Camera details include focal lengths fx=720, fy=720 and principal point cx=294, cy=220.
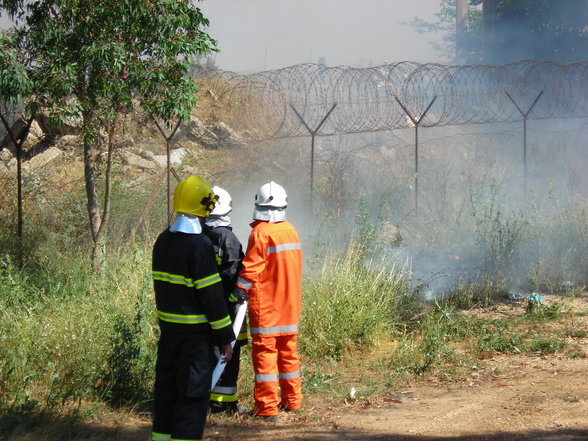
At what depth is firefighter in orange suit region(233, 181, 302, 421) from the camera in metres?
4.97

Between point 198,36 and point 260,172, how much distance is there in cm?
644

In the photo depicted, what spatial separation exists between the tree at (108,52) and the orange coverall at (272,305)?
2907 millimetres

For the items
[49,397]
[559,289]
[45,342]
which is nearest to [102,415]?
[49,397]

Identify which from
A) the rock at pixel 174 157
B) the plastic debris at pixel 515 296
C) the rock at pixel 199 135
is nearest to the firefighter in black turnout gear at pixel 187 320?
the plastic debris at pixel 515 296

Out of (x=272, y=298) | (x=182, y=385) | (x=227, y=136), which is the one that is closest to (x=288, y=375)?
(x=272, y=298)

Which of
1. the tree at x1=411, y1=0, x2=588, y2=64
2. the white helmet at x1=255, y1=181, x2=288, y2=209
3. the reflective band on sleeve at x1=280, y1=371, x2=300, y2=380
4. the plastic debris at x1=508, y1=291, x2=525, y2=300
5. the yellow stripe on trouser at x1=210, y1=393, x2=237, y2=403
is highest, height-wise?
the tree at x1=411, y1=0, x2=588, y2=64

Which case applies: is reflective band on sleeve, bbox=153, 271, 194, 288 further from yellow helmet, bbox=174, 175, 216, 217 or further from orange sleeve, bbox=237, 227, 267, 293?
orange sleeve, bbox=237, 227, 267, 293

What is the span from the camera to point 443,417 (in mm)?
4879

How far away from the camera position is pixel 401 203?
12859mm

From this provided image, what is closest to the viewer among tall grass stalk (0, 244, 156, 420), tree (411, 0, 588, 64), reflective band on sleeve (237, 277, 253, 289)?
tall grass stalk (0, 244, 156, 420)

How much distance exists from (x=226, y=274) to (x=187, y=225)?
1.22 m

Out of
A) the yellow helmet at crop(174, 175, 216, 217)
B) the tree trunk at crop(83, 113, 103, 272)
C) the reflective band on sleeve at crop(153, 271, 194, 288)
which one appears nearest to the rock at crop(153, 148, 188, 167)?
the tree trunk at crop(83, 113, 103, 272)

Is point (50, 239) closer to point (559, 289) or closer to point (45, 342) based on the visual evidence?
point (45, 342)

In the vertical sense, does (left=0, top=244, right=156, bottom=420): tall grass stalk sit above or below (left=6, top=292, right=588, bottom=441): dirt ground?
above
